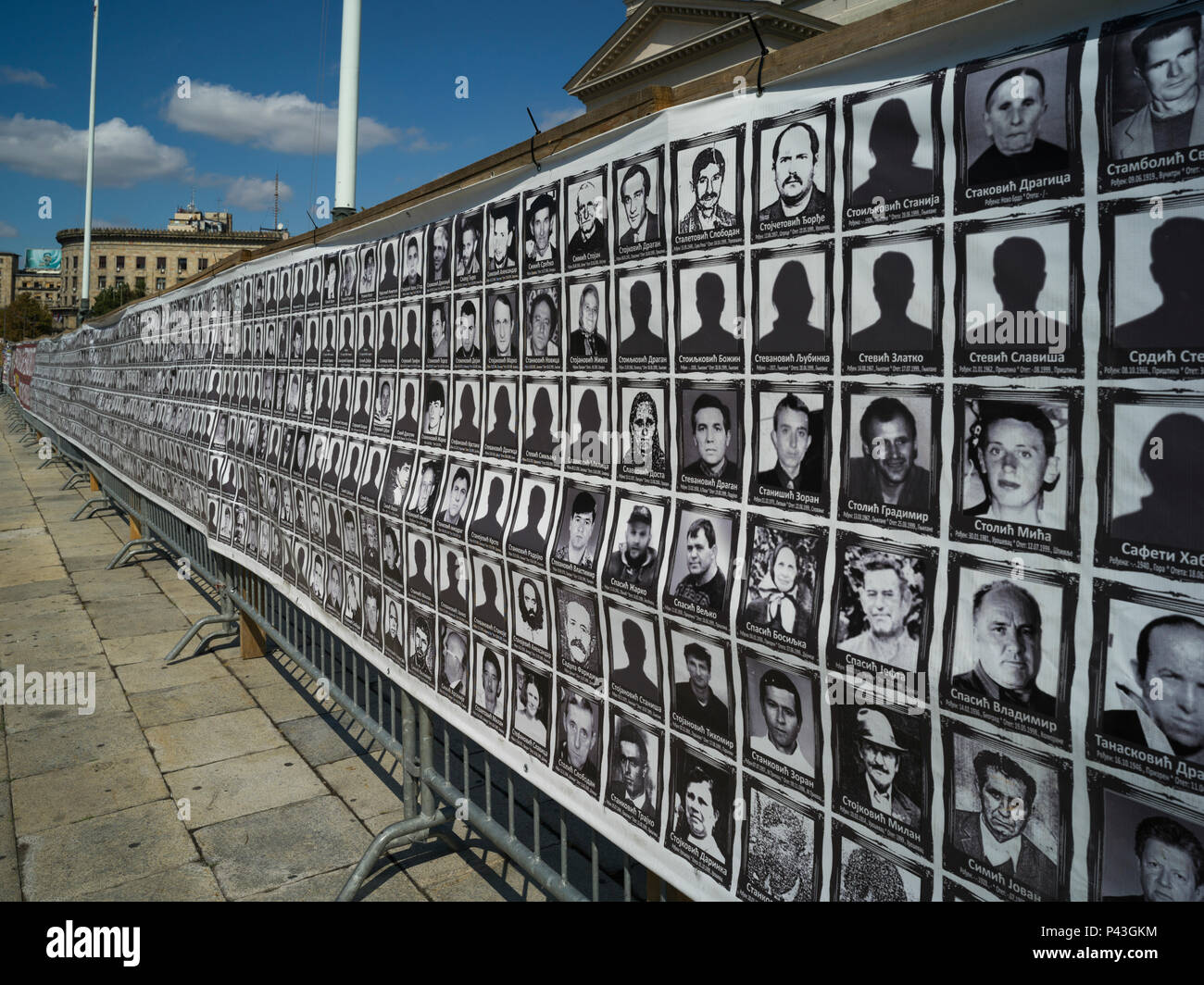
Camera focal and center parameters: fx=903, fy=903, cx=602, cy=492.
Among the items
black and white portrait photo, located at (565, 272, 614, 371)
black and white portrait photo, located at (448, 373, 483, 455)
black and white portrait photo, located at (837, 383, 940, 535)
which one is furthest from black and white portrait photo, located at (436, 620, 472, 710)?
black and white portrait photo, located at (837, 383, 940, 535)

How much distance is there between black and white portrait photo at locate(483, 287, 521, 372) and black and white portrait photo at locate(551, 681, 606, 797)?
42.3 inches

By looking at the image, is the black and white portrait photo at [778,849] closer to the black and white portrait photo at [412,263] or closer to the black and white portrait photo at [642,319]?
the black and white portrait photo at [642,319]

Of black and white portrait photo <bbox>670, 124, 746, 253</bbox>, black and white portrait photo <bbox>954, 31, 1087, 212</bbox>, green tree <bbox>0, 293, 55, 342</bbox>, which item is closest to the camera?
black and white portrait photo <bbox>954, 31, 1087, 212</bbox>

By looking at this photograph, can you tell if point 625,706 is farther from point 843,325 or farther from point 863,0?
point 863,0

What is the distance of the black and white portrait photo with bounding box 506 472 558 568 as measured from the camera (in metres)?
2.76

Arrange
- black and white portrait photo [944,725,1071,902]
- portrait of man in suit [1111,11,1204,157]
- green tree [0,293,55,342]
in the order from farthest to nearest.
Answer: green tree [0,293,55,342]
black and white portrait photo [944,725,1071,902]
portrait of man in suit [1111,11,1204,157]

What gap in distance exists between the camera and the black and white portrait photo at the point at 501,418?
2.97 metres

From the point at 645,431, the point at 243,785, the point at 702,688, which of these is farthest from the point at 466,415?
the point at 243,785

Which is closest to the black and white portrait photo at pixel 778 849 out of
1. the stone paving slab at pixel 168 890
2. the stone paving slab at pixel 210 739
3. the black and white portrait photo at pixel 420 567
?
the black and white portrait photo at pixel 420 567

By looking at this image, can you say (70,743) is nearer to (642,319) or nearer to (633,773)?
(633,773)

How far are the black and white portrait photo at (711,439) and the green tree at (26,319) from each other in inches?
3815

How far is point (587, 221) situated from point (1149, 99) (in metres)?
1.50

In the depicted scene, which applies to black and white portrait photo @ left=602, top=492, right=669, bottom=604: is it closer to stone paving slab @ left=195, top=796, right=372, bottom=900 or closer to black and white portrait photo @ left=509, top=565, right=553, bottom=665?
black and white portrait photo @ left=509, top=565, right=553, bottom=665
